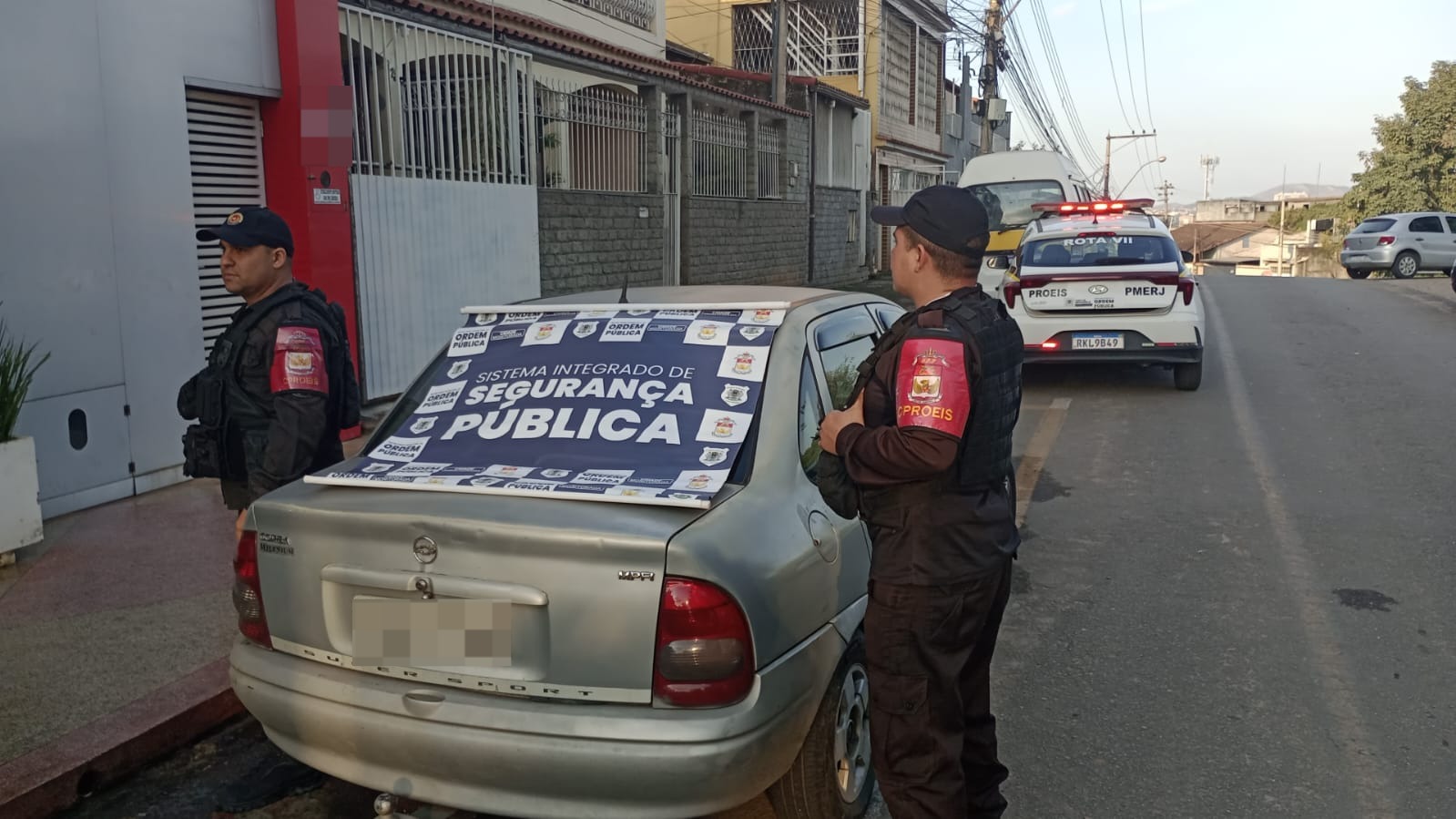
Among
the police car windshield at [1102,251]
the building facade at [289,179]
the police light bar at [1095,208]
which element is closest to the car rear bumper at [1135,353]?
the police car windshield at [1102,251]

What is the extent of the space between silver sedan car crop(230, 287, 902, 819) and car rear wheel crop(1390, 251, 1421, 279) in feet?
88.1

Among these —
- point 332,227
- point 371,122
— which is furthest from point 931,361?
point 371,122

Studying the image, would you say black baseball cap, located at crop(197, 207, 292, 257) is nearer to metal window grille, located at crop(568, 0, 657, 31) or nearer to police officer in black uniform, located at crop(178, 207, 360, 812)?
police officer in black uniform, located at crop(178, 207, 360, 812)

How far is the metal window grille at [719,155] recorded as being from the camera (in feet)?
52.9

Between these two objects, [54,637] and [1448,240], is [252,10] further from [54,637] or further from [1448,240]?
[1448,240]

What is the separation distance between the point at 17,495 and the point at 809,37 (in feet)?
80.7

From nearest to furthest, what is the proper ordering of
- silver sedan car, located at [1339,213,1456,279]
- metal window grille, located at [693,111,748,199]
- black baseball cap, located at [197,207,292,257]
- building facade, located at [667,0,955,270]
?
black baseball cap, located at [197,207,292,257] → metal window grille, located at [693,111,748,199] → silver sedan car, located at [1339,213,1456,279] → building facade, located at [667,0,955,270]

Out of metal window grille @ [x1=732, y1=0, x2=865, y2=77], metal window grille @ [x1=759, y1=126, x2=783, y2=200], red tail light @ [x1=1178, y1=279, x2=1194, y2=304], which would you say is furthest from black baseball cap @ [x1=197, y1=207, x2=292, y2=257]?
metal window grille @ [x1=732, y1=0, x2=865, y2=77]

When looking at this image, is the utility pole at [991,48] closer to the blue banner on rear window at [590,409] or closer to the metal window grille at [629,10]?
the metal window grille at [629,10]

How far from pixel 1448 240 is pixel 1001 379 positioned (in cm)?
2737

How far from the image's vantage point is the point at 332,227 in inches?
314

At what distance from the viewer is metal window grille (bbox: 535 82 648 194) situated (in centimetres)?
1190

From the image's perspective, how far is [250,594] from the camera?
2.99 m

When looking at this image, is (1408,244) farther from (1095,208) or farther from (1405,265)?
(1095,208)
